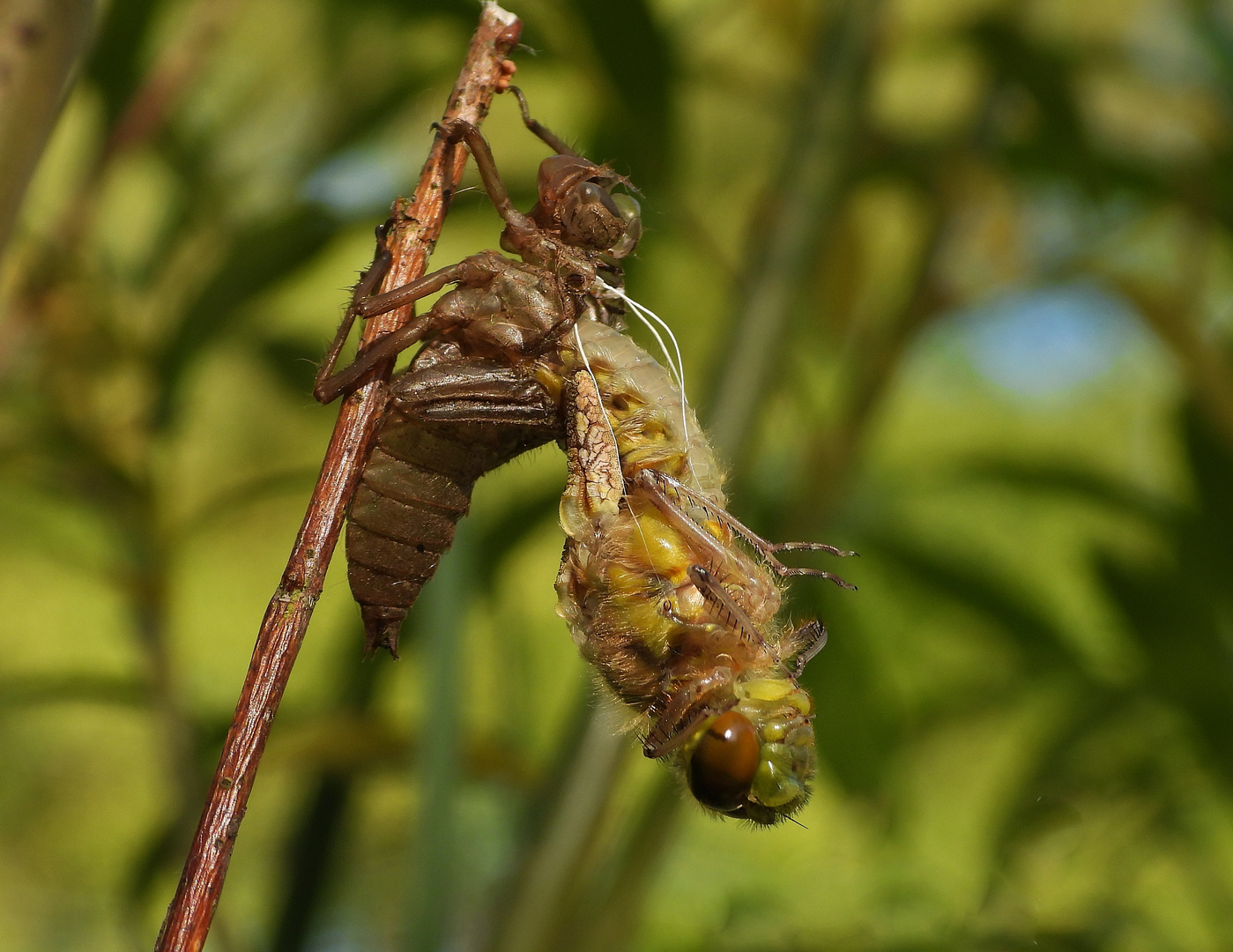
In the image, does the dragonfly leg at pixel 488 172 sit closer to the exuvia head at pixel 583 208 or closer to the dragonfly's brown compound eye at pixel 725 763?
the exuvia head at pixel 583 208

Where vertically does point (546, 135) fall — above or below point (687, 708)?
above

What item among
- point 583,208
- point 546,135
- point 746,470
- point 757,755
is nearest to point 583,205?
point 583,208

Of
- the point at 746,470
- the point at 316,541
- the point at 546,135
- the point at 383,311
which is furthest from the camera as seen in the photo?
the point at 746,470

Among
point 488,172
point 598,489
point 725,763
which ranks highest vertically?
point 488,172

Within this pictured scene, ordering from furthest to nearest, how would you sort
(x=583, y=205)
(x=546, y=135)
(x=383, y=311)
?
(x=546, y=135), (x=583, y=205), (x=383, y=311)

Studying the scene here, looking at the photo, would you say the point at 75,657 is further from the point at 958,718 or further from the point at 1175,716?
the point at 1175,716

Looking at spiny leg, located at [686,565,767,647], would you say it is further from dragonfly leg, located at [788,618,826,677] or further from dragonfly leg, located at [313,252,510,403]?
dragonfly leg, located at [313,252,510,403]

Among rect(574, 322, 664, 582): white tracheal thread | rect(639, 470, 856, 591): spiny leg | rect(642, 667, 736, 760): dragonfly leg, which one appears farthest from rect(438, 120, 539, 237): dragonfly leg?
rect(642, 667, 736, 760): dragonfly leg

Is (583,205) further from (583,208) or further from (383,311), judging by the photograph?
(383,311)
